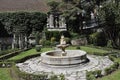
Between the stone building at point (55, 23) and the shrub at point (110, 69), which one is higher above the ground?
the stone building at point (55, 23)

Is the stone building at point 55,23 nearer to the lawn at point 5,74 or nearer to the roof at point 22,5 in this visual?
the roof at point 22,5

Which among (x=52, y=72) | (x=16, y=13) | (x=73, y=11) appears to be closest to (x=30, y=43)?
(x=16, y=13)

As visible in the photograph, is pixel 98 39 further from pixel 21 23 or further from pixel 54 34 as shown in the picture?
pixel 21 23

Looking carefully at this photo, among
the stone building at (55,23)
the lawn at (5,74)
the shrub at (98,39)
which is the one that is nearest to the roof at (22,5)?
the stone building at (55,23)

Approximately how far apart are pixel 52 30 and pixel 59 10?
421 centimetres

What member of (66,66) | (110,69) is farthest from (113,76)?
(66,66)

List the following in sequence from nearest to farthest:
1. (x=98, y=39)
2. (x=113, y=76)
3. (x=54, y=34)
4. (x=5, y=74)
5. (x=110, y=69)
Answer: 1. (x=113, y=76)
2. (x=110, y=69)
3. (x=5, y=74)
4. (x=98, y=39)
5. (x=54, y=34)

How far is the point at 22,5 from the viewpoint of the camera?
51781 mm

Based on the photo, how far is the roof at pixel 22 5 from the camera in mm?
50312

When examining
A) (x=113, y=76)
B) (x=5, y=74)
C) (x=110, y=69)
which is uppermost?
(x=110, y=69)

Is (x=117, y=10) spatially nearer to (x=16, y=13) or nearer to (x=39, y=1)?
(x=16, y=13)

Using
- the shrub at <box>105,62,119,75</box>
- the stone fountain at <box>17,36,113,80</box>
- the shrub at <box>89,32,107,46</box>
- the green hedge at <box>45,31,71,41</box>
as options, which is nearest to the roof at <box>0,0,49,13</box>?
the green hedge at <box>45,31,71,41</box>

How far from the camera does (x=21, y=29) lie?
46.2 m

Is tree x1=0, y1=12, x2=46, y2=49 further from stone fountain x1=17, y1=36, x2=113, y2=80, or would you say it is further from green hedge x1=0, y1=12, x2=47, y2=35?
stone fountain x1=17, y1=36, x2=113, y2=80
